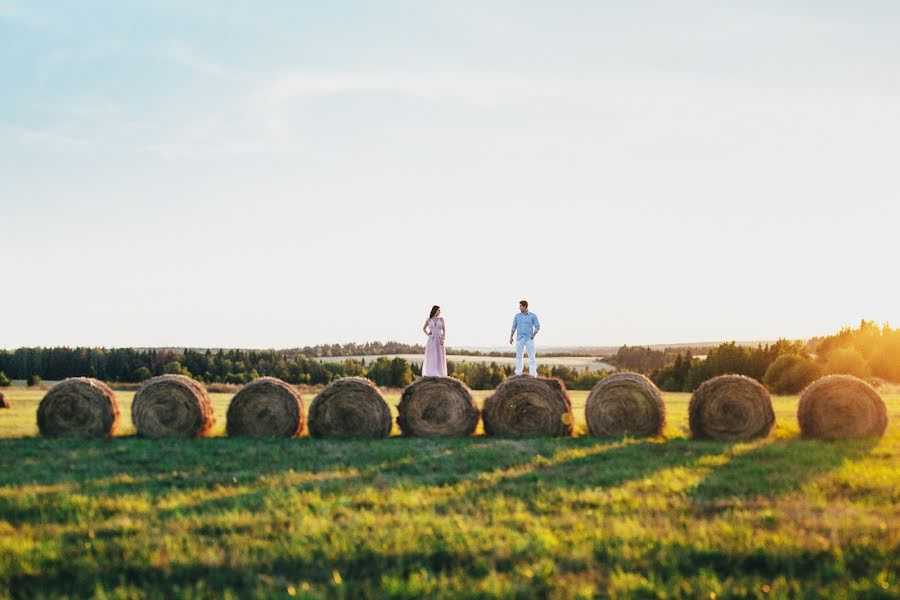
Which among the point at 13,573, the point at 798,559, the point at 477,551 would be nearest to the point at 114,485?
the point at 13,573

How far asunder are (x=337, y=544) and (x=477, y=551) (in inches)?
44.2

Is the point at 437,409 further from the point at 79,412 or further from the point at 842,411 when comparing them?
the point at 842,411

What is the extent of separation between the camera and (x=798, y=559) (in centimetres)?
621

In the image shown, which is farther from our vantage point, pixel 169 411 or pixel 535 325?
pixel 535 325

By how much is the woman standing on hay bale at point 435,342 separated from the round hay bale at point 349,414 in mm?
4624

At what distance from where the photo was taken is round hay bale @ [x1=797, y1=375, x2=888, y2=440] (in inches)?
557

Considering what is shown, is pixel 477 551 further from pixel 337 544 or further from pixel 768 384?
pixel 768 384

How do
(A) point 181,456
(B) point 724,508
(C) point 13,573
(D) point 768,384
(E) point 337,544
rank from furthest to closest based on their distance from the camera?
1. (D) point 768,384
2. (A) point 181,456
3. (B) point 724,508
4. (E) point 337,544
5. (C) point 13,573

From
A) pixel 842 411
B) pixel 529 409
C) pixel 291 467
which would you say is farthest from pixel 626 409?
pixel 291 467

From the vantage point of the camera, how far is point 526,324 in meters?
20.2

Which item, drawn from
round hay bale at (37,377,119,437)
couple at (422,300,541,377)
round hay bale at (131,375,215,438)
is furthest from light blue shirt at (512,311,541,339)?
round hay bale at (37,377,119,437)

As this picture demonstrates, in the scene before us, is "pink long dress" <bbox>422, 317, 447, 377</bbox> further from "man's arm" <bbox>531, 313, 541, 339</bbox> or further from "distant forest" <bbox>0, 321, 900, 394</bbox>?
"distant forest" <bbox>0, 321, 900, 394</bbox>

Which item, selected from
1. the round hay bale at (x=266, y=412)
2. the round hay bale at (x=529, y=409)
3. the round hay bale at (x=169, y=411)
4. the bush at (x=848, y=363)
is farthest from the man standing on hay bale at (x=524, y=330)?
the bush at (x=848, y=363)

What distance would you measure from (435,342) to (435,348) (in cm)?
15
